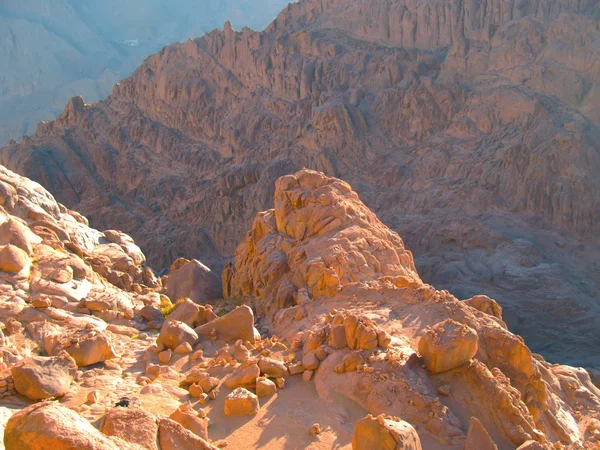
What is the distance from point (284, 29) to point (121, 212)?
755 inches

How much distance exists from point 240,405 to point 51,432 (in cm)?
296

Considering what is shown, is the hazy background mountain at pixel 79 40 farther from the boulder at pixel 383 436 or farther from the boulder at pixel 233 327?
the boulder at pixel 383 436

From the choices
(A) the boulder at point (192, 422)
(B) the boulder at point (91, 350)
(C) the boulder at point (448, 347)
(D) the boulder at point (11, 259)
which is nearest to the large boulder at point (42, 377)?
(B) the boulder at point (91, 350)

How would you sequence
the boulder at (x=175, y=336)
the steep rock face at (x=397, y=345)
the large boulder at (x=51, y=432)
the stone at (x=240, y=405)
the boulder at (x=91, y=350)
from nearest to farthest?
the large boulder at (x=51, y=432) < the stone at (x=240, y=405) < the steep rock face at (x=397, y=345) < the boulder at (x=91, y=350) < the boulder at (x=175, y=336)

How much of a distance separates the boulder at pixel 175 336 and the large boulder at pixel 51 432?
467 cm

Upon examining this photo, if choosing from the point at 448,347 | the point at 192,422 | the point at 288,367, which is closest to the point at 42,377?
the point at 192,422

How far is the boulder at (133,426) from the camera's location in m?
5.35

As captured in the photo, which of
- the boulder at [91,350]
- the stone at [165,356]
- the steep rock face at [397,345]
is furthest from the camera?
the stone at [165,356]

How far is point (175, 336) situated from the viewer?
953cm

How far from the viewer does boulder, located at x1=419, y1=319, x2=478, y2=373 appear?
795 cm

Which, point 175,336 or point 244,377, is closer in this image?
point 244,377

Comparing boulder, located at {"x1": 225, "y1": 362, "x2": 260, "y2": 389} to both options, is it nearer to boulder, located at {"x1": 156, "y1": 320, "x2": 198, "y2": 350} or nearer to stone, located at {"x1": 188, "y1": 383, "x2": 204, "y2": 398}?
stone, located at {"x1": 188, "y1": 383, "x2": 204, "y2": 398}

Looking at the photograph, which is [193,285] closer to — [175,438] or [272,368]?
[272,368]

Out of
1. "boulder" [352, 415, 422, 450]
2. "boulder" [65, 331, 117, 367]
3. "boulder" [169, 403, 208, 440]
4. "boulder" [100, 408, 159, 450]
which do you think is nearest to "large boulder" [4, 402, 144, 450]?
"boulder" [100, 408, 159, 450]
